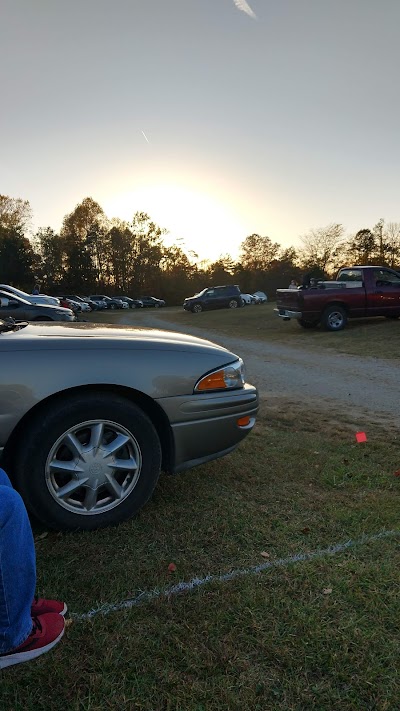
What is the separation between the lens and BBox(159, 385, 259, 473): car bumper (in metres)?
2.87

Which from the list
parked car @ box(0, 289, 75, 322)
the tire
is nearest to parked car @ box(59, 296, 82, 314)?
parked car @ box(0, 289, 75, 322)

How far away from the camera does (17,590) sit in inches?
69.1

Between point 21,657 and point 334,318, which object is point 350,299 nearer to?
point 334,318

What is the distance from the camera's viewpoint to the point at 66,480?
2.65 metres

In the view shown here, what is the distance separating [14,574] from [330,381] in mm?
6640

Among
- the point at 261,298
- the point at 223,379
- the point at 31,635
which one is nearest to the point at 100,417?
the point at 223,379

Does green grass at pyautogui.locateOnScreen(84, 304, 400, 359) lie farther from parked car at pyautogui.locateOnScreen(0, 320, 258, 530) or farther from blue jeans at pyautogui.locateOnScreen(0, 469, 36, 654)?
blue jeans at pyautogui.locateOnScreen(0, 469, 36, 654)

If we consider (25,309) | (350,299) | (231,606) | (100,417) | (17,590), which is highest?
(25,309)

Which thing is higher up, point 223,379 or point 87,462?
point 223,379

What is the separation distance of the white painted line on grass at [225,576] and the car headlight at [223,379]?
1077 millimetres

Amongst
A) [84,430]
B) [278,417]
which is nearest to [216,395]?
[84,430]

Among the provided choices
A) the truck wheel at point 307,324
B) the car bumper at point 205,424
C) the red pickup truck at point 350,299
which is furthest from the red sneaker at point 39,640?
the truck wheel at point 307,324

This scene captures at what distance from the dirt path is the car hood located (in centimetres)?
301

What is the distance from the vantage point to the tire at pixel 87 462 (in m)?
2.53
